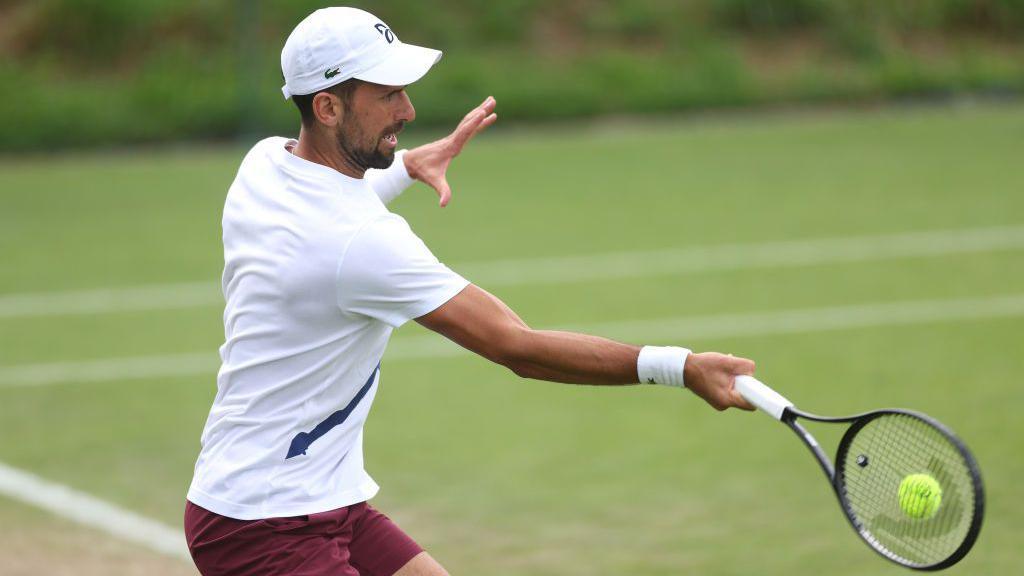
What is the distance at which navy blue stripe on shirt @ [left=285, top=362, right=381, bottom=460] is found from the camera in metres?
4.25

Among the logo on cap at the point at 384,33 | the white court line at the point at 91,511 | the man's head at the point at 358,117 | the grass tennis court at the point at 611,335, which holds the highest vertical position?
the logo on cap at the point at 384,33

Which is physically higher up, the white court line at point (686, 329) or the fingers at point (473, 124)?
the fingers at point (473, 124)

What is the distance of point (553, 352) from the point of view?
428 cm

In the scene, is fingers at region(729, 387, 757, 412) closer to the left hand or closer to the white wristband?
the white wristband

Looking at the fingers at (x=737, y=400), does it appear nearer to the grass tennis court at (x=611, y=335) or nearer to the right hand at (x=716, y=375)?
the right hand at (x=716, y=375)

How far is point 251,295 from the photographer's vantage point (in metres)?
4.23

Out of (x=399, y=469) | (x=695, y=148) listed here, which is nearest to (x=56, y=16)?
(x=695, y=148)

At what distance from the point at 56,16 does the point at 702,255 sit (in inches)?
496

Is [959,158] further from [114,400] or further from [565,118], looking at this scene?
[114,400]

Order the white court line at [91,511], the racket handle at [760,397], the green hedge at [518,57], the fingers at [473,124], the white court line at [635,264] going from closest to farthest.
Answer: the racket handle at [760,397] → the fingers at [473,124] → the white court line at [91,511] → the white court line at [635,264] → the green hedge at [518,57]

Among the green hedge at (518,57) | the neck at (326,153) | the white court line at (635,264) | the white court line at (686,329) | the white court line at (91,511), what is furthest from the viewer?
the green hedge at (518,57)

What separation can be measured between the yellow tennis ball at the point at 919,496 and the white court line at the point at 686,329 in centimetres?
612

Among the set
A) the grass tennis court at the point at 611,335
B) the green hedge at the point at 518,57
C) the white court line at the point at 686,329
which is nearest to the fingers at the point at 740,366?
the grass tennis court at the point at 611,335

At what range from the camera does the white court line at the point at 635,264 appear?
12.4 meters
